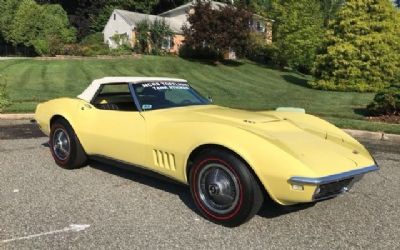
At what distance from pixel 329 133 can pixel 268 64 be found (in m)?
40.1

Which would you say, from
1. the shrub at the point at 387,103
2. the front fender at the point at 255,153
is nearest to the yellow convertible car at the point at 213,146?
the front fender at the point at 255,153

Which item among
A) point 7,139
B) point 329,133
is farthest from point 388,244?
point 7,139

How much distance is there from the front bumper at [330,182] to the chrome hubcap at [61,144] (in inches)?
142

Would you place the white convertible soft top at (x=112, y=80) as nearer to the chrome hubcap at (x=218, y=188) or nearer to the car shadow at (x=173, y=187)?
the car shadow at (x=173, y=187)

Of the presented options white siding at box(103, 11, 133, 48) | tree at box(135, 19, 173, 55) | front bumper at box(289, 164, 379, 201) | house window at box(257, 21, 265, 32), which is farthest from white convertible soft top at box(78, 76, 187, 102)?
house window at box(257, 21, 265, 32)

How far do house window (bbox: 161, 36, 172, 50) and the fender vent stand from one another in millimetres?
36491

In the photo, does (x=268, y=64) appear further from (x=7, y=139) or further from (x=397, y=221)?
(x=397, y=221)

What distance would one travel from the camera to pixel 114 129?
5645 mm

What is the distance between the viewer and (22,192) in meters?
5.47

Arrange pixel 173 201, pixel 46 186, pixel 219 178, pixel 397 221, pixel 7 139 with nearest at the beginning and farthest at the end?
pixel 219 178 < pixel 397 221 < pixel 173 201 < pixel 46 186 < pixel 7 139

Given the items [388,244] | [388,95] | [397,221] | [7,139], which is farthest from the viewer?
[388,95]

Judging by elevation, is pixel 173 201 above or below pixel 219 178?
below

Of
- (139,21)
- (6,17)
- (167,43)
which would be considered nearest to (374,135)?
(167,43)

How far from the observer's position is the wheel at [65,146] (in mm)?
6297
